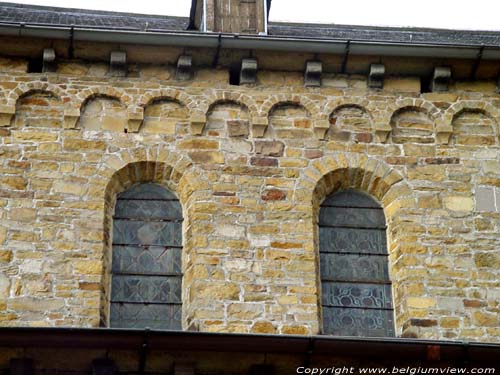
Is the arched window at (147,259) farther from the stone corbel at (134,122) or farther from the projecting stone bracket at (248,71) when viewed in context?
the projecting stone bracket at (248,71)

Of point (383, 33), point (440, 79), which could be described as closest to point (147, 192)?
point (440, 79)

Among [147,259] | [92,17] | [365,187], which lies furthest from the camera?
[92,17]

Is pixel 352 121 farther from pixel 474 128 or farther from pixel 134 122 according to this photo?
pixel 134 122

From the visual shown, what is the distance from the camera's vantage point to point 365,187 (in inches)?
561

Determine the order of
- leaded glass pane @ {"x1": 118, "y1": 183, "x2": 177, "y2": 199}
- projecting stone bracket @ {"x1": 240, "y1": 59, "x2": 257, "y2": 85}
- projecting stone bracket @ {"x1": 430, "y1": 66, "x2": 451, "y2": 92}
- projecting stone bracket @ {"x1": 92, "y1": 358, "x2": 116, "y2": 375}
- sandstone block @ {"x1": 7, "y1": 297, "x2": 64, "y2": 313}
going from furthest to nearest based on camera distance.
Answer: projecting stone bracket @ {"x1": 430, "y1": 66, "x2": 451, "y2": 92} → projecting stone bracket @ {"x1": 240, "y1": 59, "x2": 257, "y2": 85} → leaded glass pane @ {"x1": 118, "y1": 183, "x2": 177, "y2": 199} → sandstone block @ {"x1": 7, "y1": 297, "x2": 64, "y2": 313} → projecting stone bracket @ {"x1": 92, "y1": 358, "x2": 116, "y2": 375}

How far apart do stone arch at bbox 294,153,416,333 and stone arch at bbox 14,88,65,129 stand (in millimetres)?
2726

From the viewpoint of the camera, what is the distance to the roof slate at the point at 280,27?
658 inches

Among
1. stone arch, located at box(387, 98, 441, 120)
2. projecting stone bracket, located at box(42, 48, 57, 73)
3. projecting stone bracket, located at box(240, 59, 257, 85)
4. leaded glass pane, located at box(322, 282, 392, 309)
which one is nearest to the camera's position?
leaded glass pane, located at box(322, 282, 392, 309)

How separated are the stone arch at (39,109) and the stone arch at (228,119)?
1620 mm

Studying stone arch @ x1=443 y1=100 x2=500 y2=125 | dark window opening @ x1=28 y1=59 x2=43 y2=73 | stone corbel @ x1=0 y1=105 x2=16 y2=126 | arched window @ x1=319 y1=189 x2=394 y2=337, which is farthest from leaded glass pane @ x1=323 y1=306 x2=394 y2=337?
dark window opening @ x1=28 y1=59 x2=43 y2=73

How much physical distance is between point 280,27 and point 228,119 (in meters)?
3.35

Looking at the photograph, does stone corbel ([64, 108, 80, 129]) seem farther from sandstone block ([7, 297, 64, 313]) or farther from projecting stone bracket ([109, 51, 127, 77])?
sandstone block ([7, 297, 64, 313])

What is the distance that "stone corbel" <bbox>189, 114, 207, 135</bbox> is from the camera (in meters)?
14.2

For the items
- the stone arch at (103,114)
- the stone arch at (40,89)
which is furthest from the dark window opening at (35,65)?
the stone arch at (103,114)
